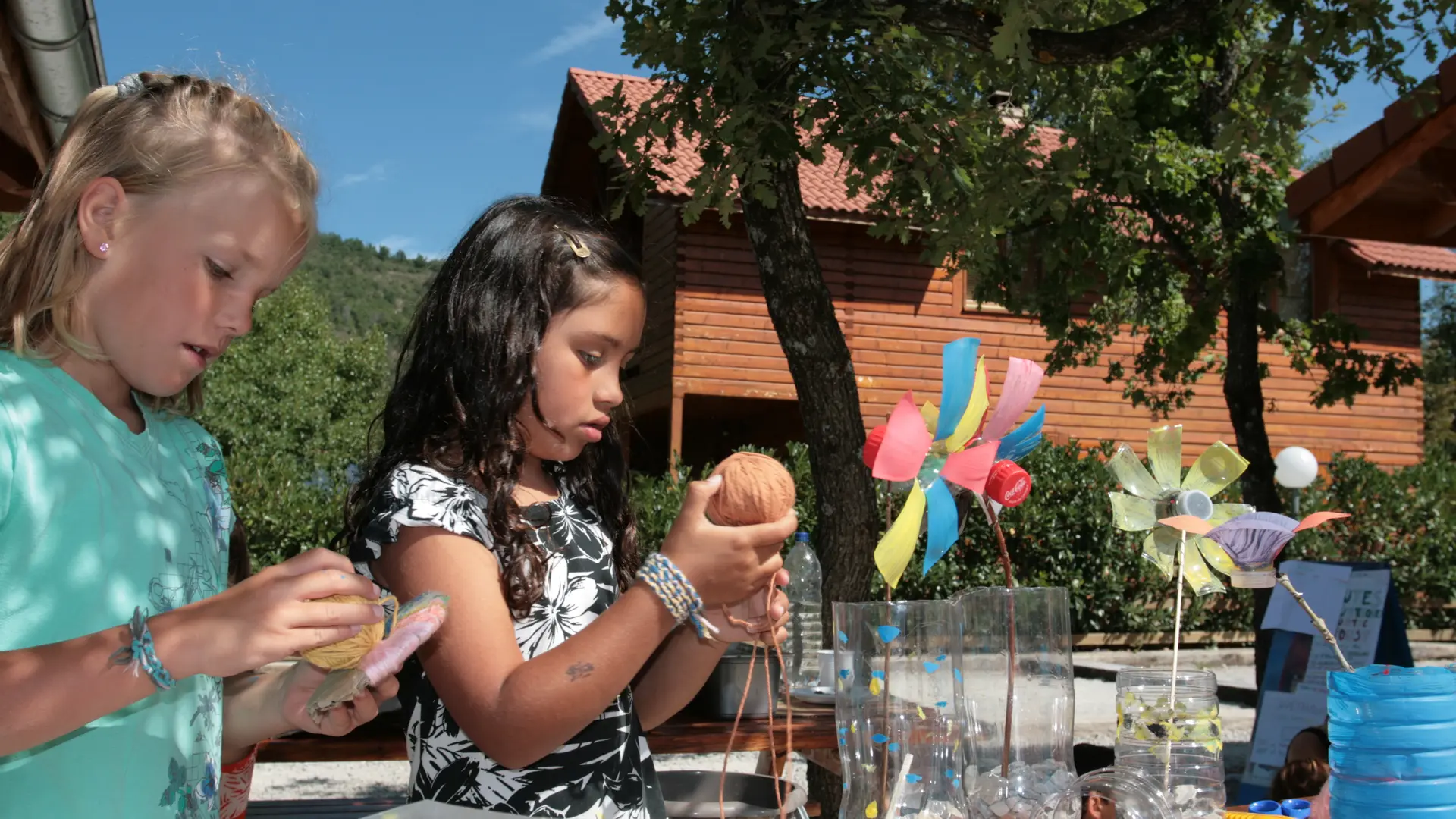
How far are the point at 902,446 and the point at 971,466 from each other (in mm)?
108

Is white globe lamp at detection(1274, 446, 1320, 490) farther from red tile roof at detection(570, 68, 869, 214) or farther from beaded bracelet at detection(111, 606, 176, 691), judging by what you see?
beaded bracelet at detection(111, 606, 176, 691)

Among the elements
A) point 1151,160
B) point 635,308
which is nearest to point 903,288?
point 1151,160

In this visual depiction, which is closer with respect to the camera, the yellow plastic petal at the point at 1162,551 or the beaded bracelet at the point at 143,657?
the beaded bracelet at the point at 143,657

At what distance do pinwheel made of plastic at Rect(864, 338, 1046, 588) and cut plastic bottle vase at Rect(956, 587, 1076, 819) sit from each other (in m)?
0.14

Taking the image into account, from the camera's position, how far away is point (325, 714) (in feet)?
4.94

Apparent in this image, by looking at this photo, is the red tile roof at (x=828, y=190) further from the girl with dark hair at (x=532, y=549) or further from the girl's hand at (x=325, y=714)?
the girl's hand at (x=325, y=714)

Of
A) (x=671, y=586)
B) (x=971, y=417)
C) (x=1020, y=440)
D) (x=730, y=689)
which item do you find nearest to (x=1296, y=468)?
(x=730, y=689)

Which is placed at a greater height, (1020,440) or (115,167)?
(115,167)

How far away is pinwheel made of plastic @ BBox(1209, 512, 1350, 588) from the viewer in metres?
1.51

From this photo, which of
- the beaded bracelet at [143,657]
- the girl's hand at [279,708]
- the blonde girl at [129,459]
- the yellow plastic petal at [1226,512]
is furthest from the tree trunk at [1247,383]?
the beaded bracelet at [143,657]

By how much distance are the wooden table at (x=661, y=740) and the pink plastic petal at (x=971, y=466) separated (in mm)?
1621

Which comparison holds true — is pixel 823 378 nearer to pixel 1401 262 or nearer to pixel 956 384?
pixel 956 384

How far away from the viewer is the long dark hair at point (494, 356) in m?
1.62

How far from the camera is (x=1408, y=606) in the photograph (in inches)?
→ 555
